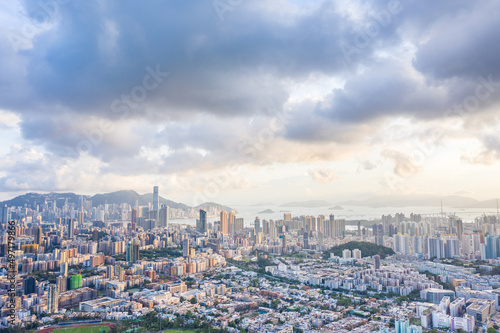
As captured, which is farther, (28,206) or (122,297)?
(28,206)

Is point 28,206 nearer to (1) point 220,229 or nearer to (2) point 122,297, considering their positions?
(1) point 220,229

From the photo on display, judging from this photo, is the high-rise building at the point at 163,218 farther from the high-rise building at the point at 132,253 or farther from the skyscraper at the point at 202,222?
the high-rise building at the point at 132,253

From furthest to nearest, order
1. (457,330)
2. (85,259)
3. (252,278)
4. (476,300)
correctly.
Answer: (85,259)
(252,278)
(476,300)
(457,330)

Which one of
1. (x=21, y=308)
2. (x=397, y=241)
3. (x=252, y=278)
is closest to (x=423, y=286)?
(x=252, y=278)

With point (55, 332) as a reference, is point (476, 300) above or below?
above

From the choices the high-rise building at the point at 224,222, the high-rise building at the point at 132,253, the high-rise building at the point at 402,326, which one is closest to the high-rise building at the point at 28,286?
the high-rise building at the point at 132,253

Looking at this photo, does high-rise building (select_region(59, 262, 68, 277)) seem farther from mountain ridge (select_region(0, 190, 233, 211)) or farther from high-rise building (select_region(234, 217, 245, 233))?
mountain ridge (select_region(0, 190, 233, 211))
